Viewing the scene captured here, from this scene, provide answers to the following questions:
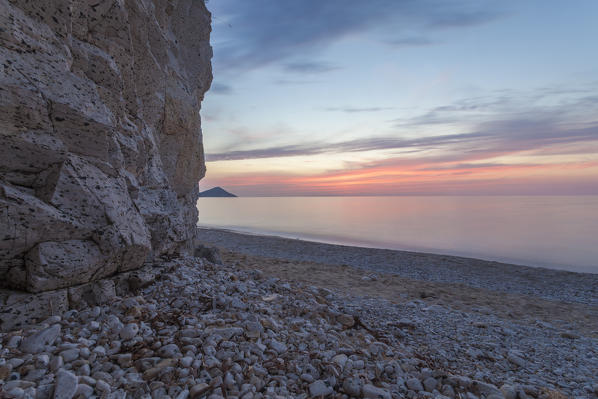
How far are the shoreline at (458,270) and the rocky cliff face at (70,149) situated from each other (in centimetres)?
1295

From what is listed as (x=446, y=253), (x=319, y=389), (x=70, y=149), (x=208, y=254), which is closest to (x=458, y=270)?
(x=446, y=253)

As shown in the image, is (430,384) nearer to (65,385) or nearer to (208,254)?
(65,385)

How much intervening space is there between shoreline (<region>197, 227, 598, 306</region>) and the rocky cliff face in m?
13.0

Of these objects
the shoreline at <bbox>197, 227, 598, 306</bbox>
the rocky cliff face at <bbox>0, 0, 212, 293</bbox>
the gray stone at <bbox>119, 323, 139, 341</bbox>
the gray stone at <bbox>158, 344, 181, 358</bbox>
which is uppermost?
the rocky cliff face at <bbox>0, 0, 212, 293</bbox>

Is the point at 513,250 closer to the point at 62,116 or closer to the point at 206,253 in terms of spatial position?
the point at 206,253

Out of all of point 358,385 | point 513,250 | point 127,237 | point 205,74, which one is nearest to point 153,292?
point 127,237

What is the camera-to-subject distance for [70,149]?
175 inches

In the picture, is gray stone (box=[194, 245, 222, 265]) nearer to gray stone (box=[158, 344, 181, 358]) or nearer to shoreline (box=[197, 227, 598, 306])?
gray stone (box=[158, 344, 181, 358])

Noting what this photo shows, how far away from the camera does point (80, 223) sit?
13.7 feet

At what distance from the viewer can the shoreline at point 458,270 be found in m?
13.3

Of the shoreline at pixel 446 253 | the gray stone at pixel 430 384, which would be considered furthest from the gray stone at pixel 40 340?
the shoreline at pixel 446 253

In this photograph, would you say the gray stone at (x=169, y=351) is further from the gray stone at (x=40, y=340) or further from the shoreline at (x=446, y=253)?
the shoreline at (x=446, y=253)

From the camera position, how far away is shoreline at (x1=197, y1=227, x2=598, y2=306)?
13.3 metres

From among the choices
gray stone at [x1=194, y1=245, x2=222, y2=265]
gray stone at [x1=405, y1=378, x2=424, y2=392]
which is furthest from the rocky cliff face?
gray stone at [x1=405, y1=378, x2=424, y2=392]
